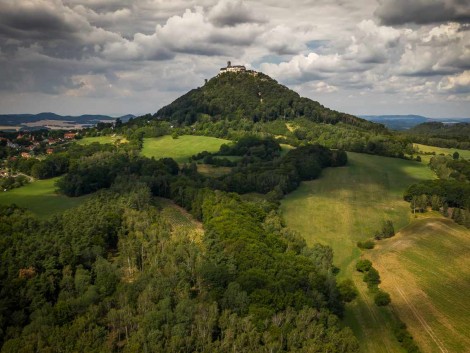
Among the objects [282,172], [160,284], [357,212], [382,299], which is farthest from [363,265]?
[282,172]

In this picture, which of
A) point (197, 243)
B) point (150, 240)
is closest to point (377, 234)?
point (197, 243)

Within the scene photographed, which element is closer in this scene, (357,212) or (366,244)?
(366,244)

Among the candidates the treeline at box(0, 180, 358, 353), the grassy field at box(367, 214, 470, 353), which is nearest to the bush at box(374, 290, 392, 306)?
the grassy field at box(367, 214, 470, 353)

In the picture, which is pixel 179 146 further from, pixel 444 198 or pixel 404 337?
pixel 404 337

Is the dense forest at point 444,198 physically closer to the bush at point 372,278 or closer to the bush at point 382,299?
the bush at point 372,278

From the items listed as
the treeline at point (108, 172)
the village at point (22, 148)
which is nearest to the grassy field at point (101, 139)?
the village at point (22, 148)

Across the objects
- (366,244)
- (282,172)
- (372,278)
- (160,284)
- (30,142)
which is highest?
(30,142)

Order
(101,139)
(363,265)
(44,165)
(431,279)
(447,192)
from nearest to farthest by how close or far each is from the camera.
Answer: (431,279), (363,265), (447,192), (44,165), (101,139)

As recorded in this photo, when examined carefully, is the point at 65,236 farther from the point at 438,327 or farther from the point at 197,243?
the point at 438,327

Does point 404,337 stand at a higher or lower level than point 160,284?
lower
